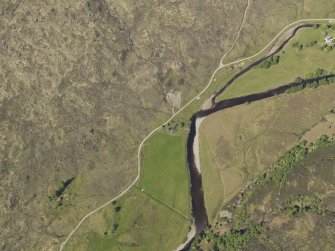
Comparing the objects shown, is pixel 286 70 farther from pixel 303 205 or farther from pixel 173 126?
pixel 303 205

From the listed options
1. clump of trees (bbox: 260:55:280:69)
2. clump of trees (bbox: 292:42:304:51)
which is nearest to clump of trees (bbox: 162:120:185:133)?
clump of trees (bbox: 260:55:280:69)

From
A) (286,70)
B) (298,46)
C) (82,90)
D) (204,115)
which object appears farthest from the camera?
(298,46)

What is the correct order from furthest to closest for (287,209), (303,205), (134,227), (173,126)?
1. (173,126)
2. (134,227)
3. (287,209)
4. (303,205)

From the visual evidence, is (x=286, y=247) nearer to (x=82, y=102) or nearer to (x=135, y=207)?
(x=135, y=207)

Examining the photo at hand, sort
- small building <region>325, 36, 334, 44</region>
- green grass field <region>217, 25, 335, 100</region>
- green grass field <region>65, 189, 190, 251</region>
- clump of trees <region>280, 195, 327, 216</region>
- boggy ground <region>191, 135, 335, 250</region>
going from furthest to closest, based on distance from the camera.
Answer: small building <region>325, 36, 334, 44</region>
green grass field <region>217, 25, 335, 100</region>
green grass field <region>65, 189, 190, 251</region>
clump of trees <region>280, 195, 327, 216</region>
boggy ground <region>191, 135, 335, 250</region>

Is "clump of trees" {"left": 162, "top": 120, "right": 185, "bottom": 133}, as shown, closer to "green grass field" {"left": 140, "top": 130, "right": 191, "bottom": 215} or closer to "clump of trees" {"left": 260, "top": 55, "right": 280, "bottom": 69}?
"green grass field" {"left": 140, "top": 130, "right": 191, "bottom": 215}

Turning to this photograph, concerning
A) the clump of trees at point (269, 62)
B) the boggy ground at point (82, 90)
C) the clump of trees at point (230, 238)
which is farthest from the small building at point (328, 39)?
the clump of trees at point (230, 238)

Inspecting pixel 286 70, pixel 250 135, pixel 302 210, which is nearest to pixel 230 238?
pixel 302 210
